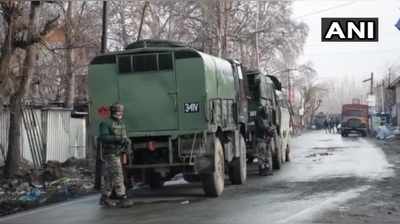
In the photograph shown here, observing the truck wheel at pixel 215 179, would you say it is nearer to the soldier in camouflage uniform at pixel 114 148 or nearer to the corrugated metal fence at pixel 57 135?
the soldier in camouflage uniform at pixel 114 148

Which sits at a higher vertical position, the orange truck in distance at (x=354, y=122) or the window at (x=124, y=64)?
the window at (x=124, y=64)

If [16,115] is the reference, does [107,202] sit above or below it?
below

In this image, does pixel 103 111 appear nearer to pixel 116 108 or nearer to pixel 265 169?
pixel 116 108

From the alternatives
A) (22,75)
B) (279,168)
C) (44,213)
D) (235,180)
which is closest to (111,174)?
(44,213)

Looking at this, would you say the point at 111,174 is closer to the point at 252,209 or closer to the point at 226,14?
the point at 252,209

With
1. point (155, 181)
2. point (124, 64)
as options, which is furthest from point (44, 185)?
point (124, 64)

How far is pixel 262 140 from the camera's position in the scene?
1811 centimetres

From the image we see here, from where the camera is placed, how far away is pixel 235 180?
15.4m

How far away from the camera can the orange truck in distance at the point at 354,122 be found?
2242 inches

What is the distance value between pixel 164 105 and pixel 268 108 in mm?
7724

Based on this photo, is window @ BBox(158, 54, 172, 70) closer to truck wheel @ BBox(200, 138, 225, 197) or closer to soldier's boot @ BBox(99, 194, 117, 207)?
truck wheel @ BBox(200, 138, 225, 197)

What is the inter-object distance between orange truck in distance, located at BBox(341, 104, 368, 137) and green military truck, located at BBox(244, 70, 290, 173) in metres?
34.3

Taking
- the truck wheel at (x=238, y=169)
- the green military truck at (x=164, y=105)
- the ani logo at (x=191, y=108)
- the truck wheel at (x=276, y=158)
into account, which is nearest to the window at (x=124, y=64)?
the green military truck at (x=164, y=105)

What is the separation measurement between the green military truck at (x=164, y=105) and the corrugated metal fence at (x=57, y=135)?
347 inches
